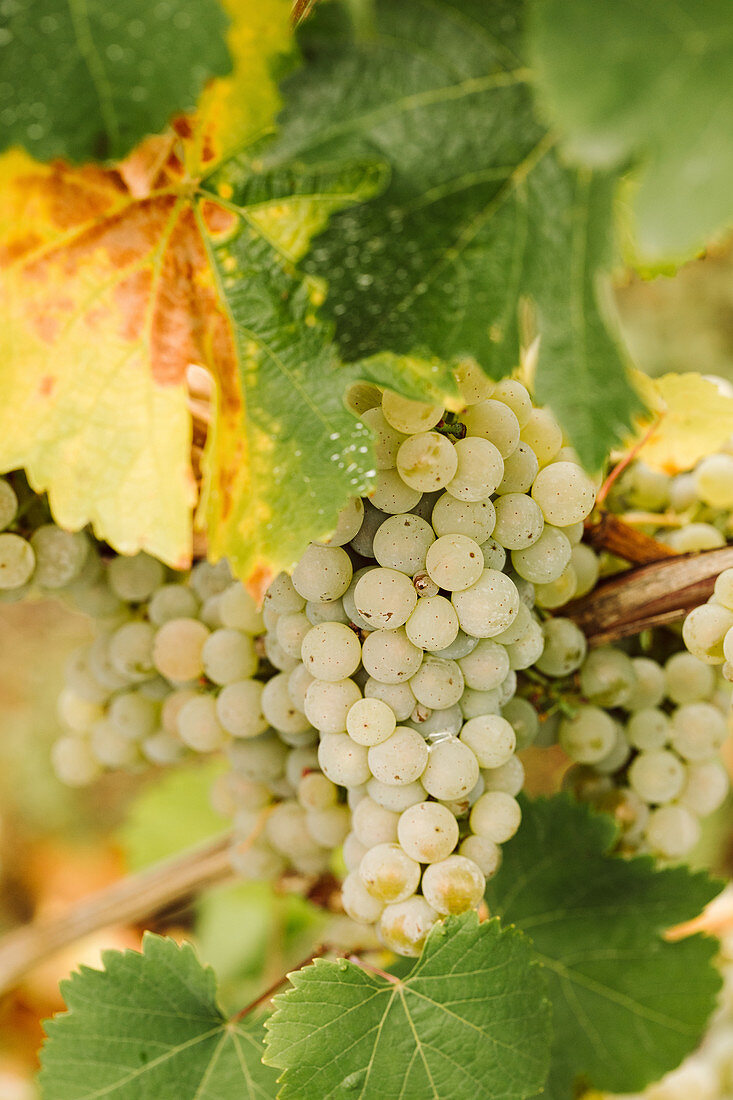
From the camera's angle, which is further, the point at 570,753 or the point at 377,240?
the point at 570,753

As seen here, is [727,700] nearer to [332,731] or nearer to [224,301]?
[332,731]

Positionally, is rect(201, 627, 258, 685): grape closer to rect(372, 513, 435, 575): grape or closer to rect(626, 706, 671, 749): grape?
rect(372, 513, 435, 575): grape

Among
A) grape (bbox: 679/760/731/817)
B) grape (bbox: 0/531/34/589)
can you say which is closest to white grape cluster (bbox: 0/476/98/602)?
grape (bbox: 0/531/34/589)

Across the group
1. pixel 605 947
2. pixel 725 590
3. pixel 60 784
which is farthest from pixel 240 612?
pixel 60 784

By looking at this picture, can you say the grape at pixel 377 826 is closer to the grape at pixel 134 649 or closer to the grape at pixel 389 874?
the grape at pixel 389 874

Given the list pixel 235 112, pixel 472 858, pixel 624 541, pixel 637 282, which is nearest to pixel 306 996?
pixel 472 858
